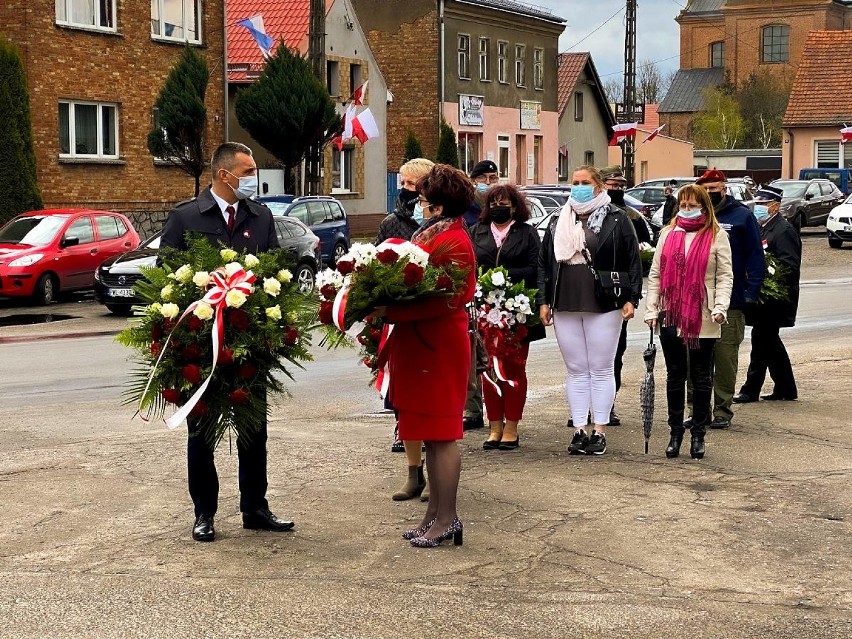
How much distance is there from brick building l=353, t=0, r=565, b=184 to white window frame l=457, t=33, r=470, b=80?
38 mm

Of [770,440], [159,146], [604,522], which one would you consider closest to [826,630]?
[604,522]

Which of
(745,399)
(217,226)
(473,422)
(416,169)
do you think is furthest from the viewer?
(745,399)

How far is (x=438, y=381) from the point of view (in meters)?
7.02

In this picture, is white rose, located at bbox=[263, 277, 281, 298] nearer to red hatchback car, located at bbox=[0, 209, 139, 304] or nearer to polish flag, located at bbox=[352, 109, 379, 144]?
red hatchback car, located at bbox=[0, 209, 139, 304]

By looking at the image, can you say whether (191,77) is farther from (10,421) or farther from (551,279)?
(551,279)

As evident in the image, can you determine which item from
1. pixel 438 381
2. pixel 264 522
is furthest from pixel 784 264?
pixel 264 522

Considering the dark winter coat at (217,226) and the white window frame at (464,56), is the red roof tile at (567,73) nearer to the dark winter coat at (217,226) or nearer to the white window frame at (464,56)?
the white window frame at (464,56)

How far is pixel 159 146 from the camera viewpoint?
29875mm

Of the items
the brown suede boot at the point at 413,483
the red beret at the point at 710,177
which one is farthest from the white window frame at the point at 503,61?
the brown suede boot at the point at 413,483

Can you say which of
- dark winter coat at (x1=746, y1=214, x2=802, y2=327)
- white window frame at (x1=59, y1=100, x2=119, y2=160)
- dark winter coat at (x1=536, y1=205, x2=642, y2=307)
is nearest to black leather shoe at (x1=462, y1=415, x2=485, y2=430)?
dark winter coat at (x1=536, y1=205, x2=642, y2=307)

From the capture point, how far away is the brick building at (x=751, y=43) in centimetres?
9919

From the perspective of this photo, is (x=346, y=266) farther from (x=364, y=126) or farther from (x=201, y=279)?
(x=364, y=126)

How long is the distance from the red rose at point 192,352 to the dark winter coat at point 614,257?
329 centimetres

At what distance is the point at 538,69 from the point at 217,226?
5359 cm
